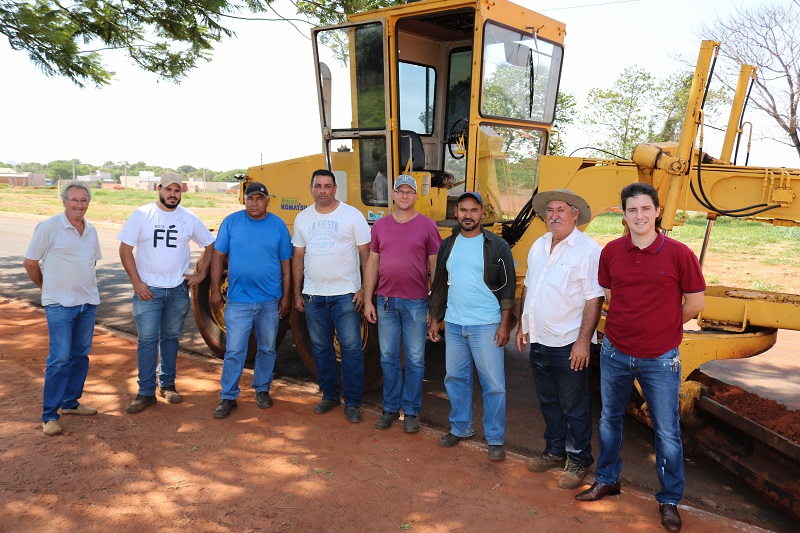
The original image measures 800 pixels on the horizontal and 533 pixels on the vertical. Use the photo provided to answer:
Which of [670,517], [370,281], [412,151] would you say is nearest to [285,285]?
[370,281]

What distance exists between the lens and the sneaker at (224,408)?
5.13 m

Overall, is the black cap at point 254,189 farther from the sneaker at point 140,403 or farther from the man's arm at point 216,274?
the sneaker at point 140,403

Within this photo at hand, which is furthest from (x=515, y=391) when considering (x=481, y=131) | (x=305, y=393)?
(x=481, y=131)

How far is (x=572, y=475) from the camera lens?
4.08 metres

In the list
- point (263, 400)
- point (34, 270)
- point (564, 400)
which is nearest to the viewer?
point (564, 400)

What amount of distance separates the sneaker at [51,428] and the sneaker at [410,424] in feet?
8.35

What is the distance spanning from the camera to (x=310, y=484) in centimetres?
405

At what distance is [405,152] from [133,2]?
531 centimetres

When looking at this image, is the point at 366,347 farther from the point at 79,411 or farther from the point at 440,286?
the point at 79,411

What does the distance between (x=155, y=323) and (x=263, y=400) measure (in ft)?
3.58

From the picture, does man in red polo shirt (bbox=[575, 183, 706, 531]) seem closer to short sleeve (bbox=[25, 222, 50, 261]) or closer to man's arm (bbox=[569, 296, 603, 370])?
man's arm (bbox=[569, 296, 603, 370])

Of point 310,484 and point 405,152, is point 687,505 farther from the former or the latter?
point 405,152

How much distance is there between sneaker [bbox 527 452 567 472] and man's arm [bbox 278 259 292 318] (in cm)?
232

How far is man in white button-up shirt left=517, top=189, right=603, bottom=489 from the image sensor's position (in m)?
3.88
